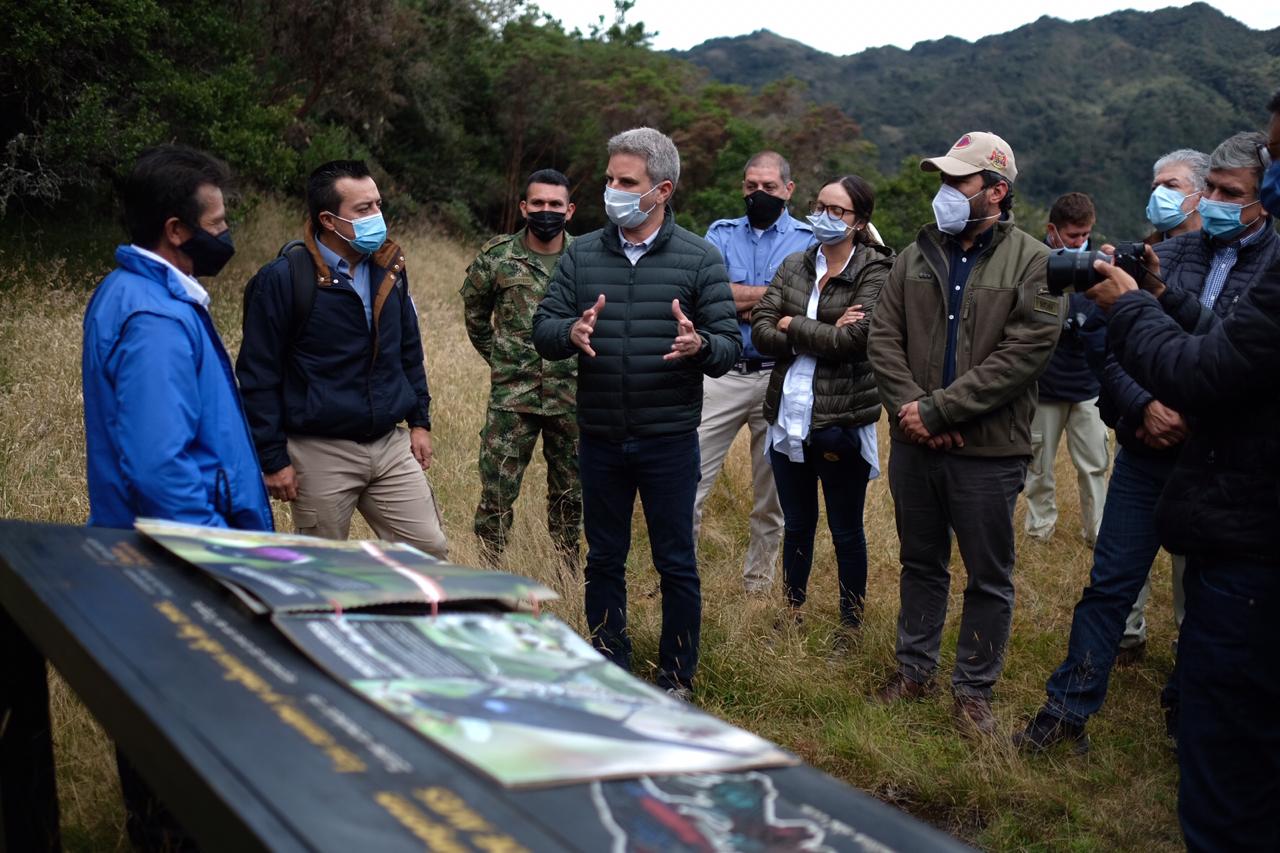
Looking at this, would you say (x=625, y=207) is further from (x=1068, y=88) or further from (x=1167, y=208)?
(x=1068, y=88)

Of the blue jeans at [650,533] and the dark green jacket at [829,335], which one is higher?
the dark green jacket at [829,335]

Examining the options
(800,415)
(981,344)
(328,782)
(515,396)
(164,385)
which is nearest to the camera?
(328,782)

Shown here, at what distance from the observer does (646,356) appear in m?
4.59

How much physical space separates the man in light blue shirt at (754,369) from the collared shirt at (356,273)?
2222 mm

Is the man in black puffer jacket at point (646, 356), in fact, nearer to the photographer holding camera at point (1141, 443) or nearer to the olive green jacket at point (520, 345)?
the olive green jacket at point (520, 345)

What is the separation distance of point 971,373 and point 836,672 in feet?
4.74

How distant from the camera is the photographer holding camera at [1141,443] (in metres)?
4.20

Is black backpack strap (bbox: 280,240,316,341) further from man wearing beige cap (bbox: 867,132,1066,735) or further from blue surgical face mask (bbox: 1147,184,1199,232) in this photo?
blue surgical face mask (bbox: 1147,184,1199,232)

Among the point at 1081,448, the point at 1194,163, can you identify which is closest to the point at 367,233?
the point at 1194,163

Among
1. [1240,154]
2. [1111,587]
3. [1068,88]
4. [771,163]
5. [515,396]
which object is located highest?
[1068,88]

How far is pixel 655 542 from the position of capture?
4785 millimetres

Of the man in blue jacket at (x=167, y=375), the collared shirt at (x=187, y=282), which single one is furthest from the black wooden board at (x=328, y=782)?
A: the collared shirt at (x=187, y=282)

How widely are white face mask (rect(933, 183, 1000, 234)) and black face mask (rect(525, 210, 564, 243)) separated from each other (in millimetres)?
2286

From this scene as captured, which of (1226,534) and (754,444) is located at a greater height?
(1226,534)
